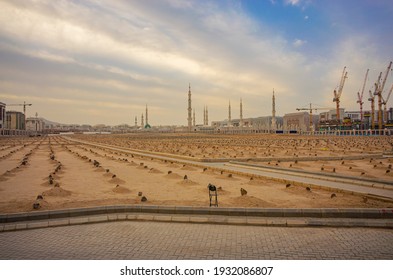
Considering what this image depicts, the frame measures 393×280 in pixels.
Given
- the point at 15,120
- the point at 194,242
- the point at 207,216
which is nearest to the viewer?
the point at 194,242

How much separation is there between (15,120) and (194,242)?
184m

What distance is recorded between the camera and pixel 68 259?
615 cm

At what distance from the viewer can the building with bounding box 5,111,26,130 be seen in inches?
6171

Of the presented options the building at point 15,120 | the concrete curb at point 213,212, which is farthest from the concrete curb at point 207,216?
the building at point 15,120

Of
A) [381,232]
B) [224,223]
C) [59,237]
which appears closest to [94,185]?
[59,237]

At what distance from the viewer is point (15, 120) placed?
6383 inches

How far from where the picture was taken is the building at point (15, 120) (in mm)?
156750

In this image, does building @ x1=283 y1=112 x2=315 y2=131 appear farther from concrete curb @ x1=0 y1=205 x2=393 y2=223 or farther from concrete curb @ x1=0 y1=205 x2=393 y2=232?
concrete curb @ x1=0 y1=205 x2=393 y2=232

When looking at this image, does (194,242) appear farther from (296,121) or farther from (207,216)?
(296,121)

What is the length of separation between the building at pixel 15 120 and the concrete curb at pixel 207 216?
171 metres

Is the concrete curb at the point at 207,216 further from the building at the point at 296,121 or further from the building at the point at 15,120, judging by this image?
the building at the point at 296,121

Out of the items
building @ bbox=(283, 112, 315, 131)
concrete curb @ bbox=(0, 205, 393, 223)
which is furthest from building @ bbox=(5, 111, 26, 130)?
concrete curb @ bbox=(0, 205, 393, 223)

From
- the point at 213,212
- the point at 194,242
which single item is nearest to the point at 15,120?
the point at 213,212

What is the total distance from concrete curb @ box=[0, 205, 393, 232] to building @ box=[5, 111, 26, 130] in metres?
171
